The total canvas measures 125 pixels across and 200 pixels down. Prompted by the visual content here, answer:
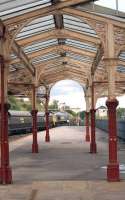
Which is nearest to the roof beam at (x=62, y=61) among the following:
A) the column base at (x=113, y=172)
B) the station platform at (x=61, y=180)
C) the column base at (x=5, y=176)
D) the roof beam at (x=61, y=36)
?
the station platform at (x=61, y=180)

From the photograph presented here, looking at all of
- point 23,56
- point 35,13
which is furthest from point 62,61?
point 35,13

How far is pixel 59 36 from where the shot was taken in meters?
24.5

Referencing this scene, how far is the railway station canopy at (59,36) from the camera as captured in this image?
62.0ft

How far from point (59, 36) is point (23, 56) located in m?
3.00

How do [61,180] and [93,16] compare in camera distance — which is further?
[61,180]

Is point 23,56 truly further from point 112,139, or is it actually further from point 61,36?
point 112,139

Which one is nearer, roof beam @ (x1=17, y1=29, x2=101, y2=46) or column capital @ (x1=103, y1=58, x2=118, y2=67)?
column capital @ (x1=103, y1=58, x2=118, y2=67)

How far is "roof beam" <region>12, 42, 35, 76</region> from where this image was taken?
23.6 metres

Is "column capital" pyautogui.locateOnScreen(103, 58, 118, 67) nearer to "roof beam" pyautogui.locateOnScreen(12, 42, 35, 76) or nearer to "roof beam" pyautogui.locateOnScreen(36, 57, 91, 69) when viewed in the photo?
"roof beam" pyautogui.locateOnScreen(12, 42, 35, 76)

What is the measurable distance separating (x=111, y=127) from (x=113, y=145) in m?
0.63

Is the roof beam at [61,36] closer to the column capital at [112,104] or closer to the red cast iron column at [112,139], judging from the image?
the column capital at [112,104]

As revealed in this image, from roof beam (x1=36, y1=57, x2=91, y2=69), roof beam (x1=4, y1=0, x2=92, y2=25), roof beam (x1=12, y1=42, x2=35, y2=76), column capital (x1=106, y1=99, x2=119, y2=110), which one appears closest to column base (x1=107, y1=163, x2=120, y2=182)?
column capital (x1=106, y1=99, x2=119, y2=110)

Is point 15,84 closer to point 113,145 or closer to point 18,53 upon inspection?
point 18,53

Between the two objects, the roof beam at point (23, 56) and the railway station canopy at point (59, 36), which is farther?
the roof beam at point (23, 56)
